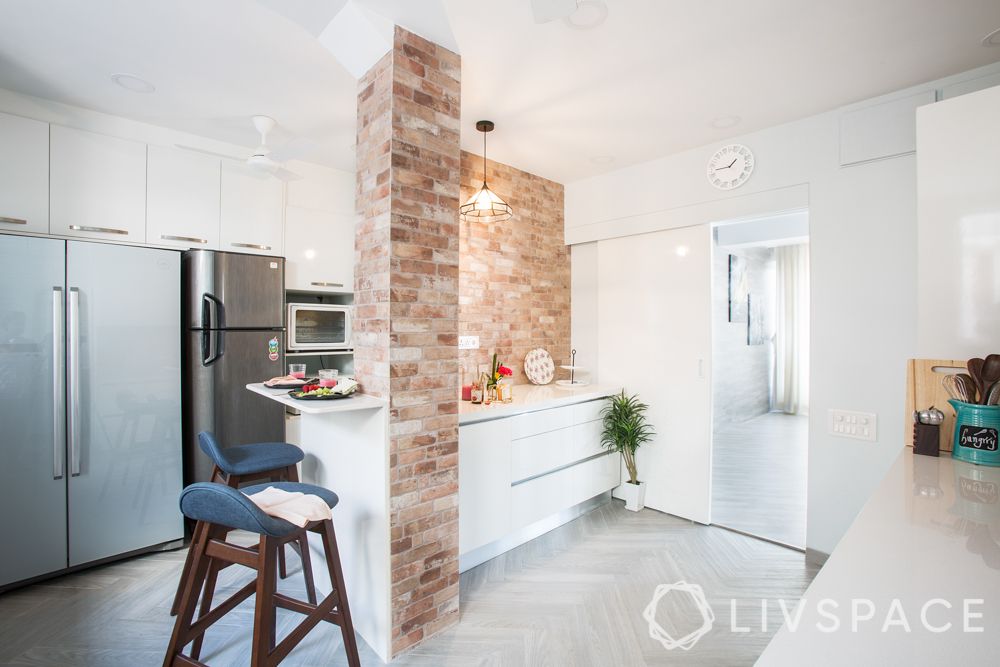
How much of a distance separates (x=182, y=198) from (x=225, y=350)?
103cm

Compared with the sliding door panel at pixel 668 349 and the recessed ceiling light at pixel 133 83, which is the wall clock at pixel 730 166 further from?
the recessed ceiling light at pixel 133 83

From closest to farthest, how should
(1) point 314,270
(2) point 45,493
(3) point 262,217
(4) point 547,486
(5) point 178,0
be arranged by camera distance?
(5) point 178,0 → (2) point 45,493 → (4) point 547,486 → (3) point 262,217 → (1) point 314,270

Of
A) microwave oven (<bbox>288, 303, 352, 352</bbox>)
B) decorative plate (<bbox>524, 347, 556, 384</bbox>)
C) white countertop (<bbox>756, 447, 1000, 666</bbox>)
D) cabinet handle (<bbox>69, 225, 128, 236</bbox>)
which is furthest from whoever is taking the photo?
decorative plate (<bbox>524, 347, 556, 384</bbox>)

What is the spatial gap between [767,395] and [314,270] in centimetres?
697

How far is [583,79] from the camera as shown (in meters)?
2.38

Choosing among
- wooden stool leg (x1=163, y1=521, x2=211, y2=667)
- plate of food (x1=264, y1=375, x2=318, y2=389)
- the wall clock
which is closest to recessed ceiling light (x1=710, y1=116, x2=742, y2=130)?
the wall clock

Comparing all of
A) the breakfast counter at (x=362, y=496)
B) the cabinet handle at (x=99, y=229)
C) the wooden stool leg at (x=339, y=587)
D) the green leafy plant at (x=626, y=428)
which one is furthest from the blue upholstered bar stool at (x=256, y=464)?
the green leafy plant at (x=626, y=428)

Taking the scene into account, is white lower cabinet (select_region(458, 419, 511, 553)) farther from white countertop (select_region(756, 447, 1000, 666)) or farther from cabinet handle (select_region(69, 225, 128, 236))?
cabinet handle (select_region(69, 225, 128, 236))

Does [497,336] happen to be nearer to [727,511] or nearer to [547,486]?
[547,486]

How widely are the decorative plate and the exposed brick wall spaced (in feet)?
0.17

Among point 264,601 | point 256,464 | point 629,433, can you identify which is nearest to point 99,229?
point 256,464

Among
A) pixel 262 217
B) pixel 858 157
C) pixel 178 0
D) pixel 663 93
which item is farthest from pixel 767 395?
pixel 178 0

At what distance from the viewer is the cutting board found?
169 centimetres

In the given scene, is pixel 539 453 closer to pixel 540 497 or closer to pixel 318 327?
pixel 540 497
